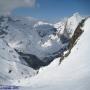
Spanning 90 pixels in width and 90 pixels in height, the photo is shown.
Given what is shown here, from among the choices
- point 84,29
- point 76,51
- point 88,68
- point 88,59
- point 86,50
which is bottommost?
point 88,68

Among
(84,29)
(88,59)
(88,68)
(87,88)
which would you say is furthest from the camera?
(84,29)

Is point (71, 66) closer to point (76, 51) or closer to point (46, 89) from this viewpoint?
point (76, 51)

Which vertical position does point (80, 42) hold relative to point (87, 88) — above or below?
above

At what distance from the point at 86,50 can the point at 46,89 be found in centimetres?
2154

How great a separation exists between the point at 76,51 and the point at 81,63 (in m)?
12.6

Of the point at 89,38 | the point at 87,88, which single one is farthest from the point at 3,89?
the point at 89,38

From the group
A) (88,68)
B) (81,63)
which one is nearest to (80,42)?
(81,63)

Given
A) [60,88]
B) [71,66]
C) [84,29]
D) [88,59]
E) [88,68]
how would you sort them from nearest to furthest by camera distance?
[60,88] < [88,68] < [88,59] < [71,66] < [84,29]

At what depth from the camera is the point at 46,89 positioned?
38.8 metres

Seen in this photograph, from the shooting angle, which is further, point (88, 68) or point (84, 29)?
point (84, 29)

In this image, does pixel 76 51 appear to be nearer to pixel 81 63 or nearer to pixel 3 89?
pixel 81 63

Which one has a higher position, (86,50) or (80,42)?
(80,42)

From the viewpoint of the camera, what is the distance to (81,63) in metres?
52.9

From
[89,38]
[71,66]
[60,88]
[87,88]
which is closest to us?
[87,88]
